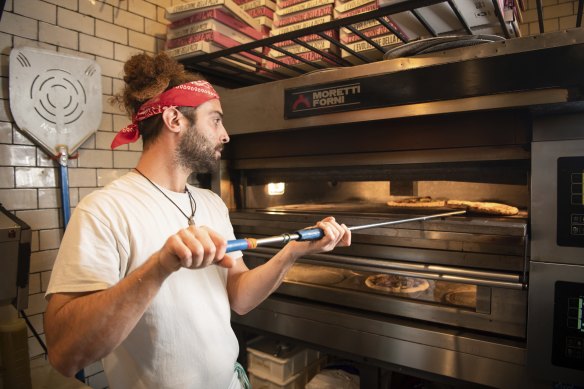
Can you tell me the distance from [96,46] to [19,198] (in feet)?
2.48

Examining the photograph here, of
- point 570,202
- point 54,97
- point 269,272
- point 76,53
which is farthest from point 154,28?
point 570,202

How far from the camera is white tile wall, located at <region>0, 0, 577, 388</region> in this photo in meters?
1.47

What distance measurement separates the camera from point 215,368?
1.03 meters

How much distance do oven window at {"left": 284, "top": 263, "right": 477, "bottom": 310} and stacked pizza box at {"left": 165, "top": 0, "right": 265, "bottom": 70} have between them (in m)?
1.04

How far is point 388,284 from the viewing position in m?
1.48

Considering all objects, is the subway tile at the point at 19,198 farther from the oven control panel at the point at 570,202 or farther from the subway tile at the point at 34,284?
the oven control panel at the point at 570,202

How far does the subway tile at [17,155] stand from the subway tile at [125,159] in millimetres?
349

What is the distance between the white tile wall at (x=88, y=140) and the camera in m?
1.47

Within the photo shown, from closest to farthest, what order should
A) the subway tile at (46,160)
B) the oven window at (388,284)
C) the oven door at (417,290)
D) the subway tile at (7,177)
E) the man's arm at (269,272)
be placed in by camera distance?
the man's arm at (269,272)
the oven door at (417,290)
the oven window at (388,284)
the subway tile at (7,177)
the subway tile at (46,160)

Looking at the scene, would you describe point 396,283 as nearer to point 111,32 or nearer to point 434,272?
point 434,272

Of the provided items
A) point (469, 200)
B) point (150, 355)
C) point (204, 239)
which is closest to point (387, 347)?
point (469, 200)

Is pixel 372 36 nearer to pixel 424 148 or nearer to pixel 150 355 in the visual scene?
pixel 424 148

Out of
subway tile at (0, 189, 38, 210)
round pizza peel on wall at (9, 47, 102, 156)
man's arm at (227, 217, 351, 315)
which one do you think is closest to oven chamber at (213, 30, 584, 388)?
man's arm at (227, 217, 351, 315)

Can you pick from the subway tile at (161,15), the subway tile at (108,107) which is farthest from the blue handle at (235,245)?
the subway tile at (161,15)
